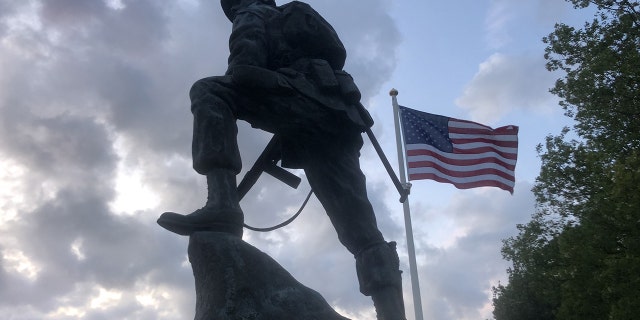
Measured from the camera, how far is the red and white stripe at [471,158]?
10.7 metres

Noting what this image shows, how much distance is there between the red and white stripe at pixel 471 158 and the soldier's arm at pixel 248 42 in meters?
7.27

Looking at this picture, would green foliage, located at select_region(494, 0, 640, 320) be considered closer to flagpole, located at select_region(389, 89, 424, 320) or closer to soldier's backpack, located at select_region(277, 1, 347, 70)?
flagpole, located at select_region(389, 89, 424, 320)

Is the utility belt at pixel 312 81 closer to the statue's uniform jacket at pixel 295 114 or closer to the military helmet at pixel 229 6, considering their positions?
the statue's uniform jacket at pixel 295 114

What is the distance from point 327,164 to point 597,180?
37.9 feet

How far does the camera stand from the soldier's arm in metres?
3.72

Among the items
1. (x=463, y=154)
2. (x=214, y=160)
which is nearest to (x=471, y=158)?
(x=463, y=154)

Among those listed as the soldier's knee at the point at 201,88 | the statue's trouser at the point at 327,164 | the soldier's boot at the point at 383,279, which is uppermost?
the soldier's knee at the point at 201,88

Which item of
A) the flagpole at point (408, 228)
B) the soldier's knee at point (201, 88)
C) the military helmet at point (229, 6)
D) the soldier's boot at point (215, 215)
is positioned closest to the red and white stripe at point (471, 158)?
the flagpole at point (408, 228)

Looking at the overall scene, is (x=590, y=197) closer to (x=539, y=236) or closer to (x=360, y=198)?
(x=539, y=236)

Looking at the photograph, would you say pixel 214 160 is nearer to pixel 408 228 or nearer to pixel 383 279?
→ pixel 383 279

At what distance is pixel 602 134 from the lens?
14453 millimetres

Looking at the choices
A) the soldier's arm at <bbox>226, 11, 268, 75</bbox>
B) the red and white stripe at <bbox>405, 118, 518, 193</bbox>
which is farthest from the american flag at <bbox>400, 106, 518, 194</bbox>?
the soldier's arm at <bbox>226, 11, 268, 75</bbox>

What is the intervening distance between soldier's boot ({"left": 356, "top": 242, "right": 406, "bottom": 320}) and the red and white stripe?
24.0 feet

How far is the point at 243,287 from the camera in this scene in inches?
111
